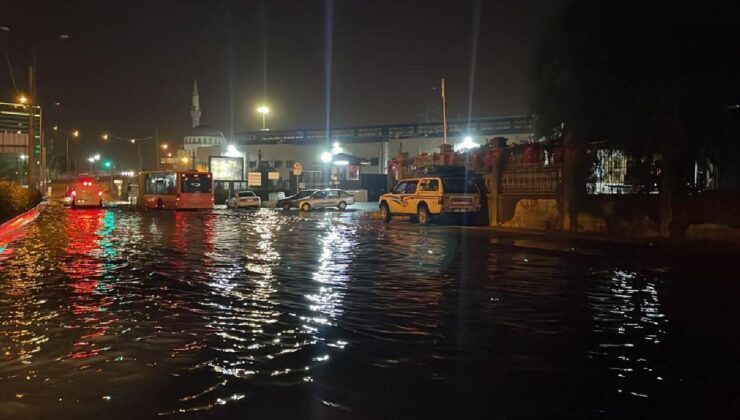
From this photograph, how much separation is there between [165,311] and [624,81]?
1375 centimetres

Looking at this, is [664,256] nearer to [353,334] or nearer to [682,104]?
[682,104]

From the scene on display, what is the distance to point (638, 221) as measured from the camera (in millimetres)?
21156

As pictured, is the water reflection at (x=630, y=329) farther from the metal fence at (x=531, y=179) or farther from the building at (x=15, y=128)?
the building at (x=15, y=128)

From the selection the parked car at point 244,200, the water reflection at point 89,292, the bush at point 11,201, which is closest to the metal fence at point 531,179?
the water reflection at point 89,292

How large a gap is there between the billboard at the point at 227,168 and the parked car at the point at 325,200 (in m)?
20.2

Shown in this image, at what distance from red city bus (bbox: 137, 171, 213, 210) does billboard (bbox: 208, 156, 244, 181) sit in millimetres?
16477

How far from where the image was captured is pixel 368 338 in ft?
26.2

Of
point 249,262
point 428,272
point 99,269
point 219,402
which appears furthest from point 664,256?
point 219,402

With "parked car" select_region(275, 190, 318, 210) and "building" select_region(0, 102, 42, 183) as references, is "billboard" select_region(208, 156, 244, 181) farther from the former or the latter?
"parked car" select_region(275, 190, 318, 210)

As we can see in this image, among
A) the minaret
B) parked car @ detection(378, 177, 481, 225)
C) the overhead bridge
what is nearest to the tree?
parked car @ detection(378, 177, 481, 225)

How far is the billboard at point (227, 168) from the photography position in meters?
66.5

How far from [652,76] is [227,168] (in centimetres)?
5409

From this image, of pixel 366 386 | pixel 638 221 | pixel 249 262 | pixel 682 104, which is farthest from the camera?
pixel 638 221

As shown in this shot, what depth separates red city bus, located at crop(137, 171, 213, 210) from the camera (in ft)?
154
